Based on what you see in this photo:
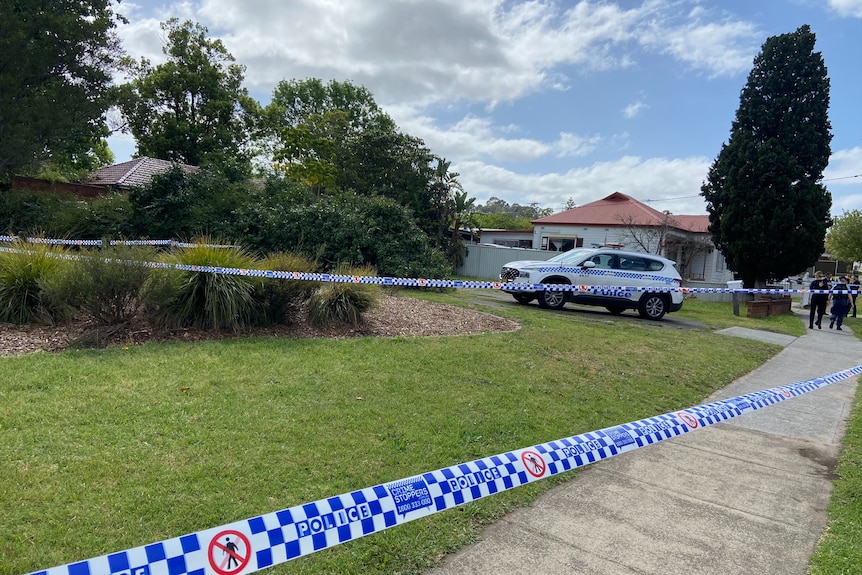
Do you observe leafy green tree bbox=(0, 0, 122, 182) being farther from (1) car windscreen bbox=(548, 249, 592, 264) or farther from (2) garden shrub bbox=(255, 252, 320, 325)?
(1) car windscreen bbox=(548, 249, 592, 264)

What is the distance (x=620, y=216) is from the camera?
29.1 meters

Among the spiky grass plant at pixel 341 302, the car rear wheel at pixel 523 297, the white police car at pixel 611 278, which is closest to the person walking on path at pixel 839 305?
the white police car at pixel 611 278

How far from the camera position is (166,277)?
685cm

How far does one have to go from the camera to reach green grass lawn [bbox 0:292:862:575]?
2.78 metres

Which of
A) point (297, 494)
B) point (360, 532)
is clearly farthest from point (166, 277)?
point (360, 532)

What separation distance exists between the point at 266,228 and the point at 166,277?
889cm

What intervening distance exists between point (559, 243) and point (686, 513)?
2955 centimetres

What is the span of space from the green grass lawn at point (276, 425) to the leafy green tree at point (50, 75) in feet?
47.7

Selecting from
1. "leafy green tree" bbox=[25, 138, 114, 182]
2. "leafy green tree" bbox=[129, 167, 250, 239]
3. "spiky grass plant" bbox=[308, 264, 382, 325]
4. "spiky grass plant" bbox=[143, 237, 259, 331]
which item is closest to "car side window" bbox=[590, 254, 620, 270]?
"spiky grass plant" bbox=[308, 264, 382, 325]

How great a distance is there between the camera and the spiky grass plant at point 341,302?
7.92 m

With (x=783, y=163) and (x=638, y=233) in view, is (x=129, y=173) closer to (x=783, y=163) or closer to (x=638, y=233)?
(x=638, y=233)

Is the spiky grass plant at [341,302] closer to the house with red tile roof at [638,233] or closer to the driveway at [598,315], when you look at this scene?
the driveway at [598,315]

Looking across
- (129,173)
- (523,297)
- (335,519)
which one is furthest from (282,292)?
(129,173)

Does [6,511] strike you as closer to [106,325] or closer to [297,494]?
[297,494]
